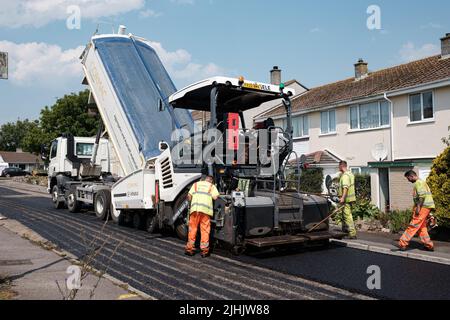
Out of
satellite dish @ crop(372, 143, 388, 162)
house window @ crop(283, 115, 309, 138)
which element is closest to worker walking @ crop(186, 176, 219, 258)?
satellite dish @ crop(372, 143, 388, 162)

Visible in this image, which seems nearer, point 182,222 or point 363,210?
point 182,222

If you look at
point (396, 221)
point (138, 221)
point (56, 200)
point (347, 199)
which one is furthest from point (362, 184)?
point (56, 200)

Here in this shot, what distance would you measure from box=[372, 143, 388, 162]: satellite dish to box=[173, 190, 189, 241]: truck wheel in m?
11.1

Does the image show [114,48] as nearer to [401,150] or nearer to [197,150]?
[197,150]

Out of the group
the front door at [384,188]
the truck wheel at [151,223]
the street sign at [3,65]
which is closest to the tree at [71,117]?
the front door at [384,188]

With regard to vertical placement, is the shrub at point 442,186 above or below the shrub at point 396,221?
above

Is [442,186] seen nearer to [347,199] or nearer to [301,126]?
[347,199]

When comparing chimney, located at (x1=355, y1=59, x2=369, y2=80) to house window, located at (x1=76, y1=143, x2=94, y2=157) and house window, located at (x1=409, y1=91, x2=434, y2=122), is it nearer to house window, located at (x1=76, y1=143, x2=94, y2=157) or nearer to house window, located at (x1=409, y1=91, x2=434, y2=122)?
house window, located at (x1=409, y1=91, x2=434, y2=122)

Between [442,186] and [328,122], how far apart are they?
38.9 ft

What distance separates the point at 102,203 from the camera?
12.3 meters

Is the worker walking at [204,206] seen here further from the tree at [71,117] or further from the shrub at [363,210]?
the tree at [71,117]

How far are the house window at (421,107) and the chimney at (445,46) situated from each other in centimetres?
282

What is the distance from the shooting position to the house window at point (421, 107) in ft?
53.7
